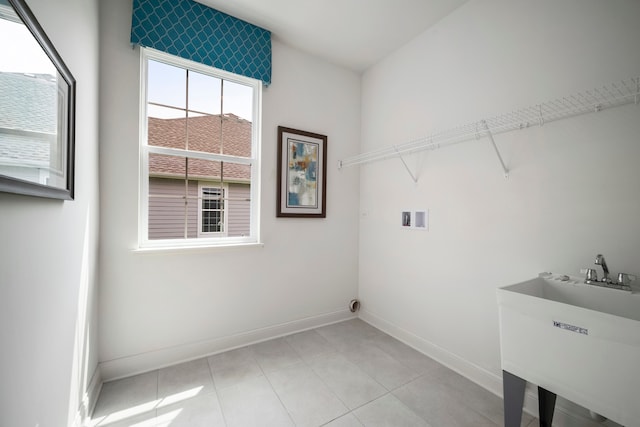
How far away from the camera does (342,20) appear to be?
2.20 m

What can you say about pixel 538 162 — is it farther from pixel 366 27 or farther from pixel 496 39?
pixel 366 27

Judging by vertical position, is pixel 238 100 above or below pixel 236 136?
above

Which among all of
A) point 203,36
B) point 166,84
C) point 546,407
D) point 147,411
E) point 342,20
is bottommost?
point 147,411

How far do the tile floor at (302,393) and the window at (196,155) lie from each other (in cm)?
97

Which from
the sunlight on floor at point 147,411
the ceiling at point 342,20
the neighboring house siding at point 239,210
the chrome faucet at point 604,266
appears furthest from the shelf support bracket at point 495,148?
the sunlight on floor at point 147,411

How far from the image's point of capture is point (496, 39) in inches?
71.6

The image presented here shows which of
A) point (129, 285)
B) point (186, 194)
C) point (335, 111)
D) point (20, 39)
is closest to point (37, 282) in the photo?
point (20, 39)

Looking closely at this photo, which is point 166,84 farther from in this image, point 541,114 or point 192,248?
point 541,114

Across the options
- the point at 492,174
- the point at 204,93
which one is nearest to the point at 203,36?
the point at 204,93

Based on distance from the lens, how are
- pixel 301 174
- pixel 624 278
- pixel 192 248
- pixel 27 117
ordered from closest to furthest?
1. pixel 27 117
2. pixel 624 278
3. pixel 192 248
4. pixel 301 174

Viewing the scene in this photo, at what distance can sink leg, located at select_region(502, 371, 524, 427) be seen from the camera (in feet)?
4.15

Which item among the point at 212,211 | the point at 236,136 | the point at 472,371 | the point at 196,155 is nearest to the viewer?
the point at 472,371

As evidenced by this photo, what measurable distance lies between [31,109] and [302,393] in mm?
1927

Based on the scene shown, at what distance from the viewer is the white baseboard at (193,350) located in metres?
1.87
